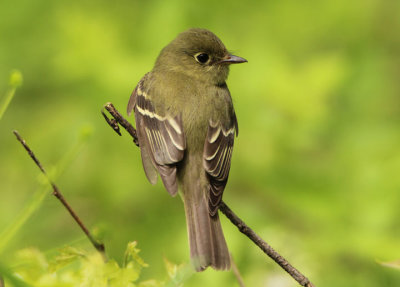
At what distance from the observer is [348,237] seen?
169 inches

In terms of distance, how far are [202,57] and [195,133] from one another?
2.86 feet

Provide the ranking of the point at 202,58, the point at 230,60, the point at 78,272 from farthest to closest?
the point at 202,58, the point at 230,60, the point at 78,272

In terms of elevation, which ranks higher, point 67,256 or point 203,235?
point 203,235

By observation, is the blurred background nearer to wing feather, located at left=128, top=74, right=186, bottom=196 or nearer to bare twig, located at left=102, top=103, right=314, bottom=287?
wing feather, located at left=128, top=74, right=186, bottom=196

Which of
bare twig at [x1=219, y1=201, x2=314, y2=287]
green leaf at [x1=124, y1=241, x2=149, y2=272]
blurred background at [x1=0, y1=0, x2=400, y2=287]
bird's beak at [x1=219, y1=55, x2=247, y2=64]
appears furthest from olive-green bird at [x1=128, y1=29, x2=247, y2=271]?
green leaf at [x1=124, y1=241, x2=149, y2=272]

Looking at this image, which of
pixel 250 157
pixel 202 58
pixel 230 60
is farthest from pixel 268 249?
pixel 250 157

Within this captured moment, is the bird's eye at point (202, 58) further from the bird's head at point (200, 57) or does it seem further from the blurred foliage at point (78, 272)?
the blurred foliage at point (78, 272)

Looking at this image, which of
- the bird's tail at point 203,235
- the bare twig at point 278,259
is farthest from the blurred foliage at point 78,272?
the bird's tail at point 203,235

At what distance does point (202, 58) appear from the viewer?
15.3ft

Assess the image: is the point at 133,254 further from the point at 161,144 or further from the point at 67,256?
the point at 161,144

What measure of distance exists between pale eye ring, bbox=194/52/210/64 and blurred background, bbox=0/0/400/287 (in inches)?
14.9

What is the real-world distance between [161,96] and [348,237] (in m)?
1.46

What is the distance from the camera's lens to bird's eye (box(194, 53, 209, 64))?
465 centimetres

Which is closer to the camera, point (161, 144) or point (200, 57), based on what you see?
point (161, 144)
